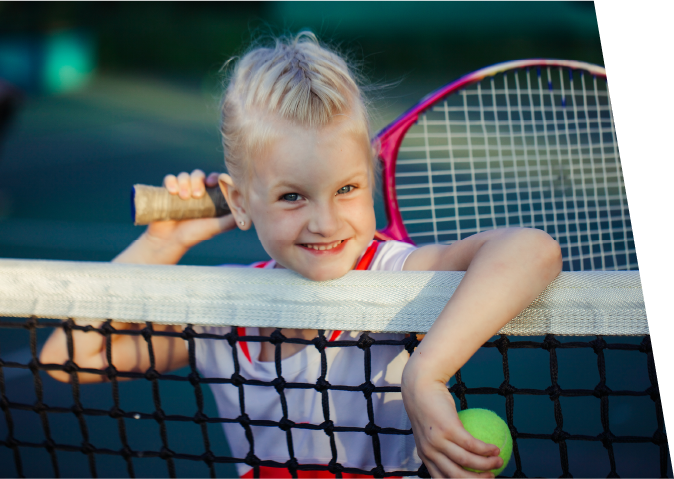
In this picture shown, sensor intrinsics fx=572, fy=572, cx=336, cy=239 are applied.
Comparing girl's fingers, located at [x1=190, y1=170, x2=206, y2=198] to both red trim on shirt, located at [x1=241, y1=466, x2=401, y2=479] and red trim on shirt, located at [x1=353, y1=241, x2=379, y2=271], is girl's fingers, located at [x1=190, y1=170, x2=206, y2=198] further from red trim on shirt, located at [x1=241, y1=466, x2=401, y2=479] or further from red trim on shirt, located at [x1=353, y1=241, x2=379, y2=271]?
red trim on shirt, located at [x1=241, y1=466, x2=401, y2=479]

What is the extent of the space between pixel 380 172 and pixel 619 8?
1.61 feet

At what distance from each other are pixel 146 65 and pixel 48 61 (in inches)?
59.0

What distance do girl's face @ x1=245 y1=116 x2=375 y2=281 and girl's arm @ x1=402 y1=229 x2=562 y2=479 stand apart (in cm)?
18

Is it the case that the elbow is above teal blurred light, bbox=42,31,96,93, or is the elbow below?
below

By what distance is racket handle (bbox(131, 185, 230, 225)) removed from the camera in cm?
101

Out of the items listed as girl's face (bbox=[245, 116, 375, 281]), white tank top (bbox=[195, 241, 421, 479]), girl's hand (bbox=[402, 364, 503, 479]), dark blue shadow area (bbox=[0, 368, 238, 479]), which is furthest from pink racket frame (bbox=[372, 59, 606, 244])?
dark blue shadow area (bbox=[0, 368, 238, 479])

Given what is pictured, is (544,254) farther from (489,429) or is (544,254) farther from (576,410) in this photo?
(576,410)

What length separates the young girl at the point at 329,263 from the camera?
2.00 ft

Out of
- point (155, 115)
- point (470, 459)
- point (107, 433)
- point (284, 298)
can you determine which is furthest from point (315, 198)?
point (155, 115)

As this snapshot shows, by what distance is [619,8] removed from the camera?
687mm

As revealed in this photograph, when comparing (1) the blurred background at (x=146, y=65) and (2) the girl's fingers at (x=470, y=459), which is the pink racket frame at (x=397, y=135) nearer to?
(2) the girl's fingers at (x=470, y=459)

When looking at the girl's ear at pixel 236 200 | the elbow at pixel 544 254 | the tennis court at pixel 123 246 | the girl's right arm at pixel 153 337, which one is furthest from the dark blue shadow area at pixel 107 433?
the elbow at pixel 544 254

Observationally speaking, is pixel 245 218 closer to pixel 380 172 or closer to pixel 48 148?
pixel 380 172

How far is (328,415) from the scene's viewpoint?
731 millimetres
